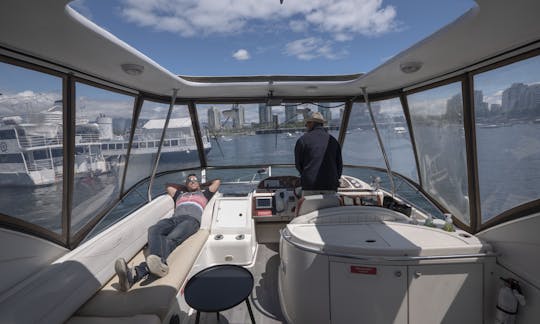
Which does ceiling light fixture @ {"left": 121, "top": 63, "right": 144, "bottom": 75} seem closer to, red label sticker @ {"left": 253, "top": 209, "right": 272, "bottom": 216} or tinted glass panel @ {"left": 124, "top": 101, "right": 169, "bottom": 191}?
tinted glass panel @ {"left": 124, "top": 101, "right": 169, "bottom": 191}

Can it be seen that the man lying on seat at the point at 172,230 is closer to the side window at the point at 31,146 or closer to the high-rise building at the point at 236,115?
the side window at the point at 31,146

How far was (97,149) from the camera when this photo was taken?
9.40 feet

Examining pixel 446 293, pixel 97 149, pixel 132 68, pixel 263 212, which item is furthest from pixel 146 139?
pixel 446 293

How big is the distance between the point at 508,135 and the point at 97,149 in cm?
402

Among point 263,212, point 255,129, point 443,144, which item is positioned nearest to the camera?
point 443,144

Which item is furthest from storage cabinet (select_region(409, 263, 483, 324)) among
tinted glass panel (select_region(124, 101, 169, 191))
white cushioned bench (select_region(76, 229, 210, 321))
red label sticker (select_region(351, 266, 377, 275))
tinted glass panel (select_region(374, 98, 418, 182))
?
tinted glass panel (select_region(124, 101, 169, 191))

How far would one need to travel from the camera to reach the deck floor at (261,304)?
216cm

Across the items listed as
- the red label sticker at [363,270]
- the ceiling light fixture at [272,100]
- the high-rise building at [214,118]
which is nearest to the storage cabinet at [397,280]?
the red label sticker at [363,270]

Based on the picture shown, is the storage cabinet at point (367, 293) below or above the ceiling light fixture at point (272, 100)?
below

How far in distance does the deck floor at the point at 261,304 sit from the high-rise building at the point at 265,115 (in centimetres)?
243

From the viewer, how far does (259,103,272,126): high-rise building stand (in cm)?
460

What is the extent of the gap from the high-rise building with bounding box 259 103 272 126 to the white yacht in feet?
3.01

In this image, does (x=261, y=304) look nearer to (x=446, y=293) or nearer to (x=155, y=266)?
(x=155, y=266)

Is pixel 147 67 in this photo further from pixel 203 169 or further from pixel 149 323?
pixel 203 169
